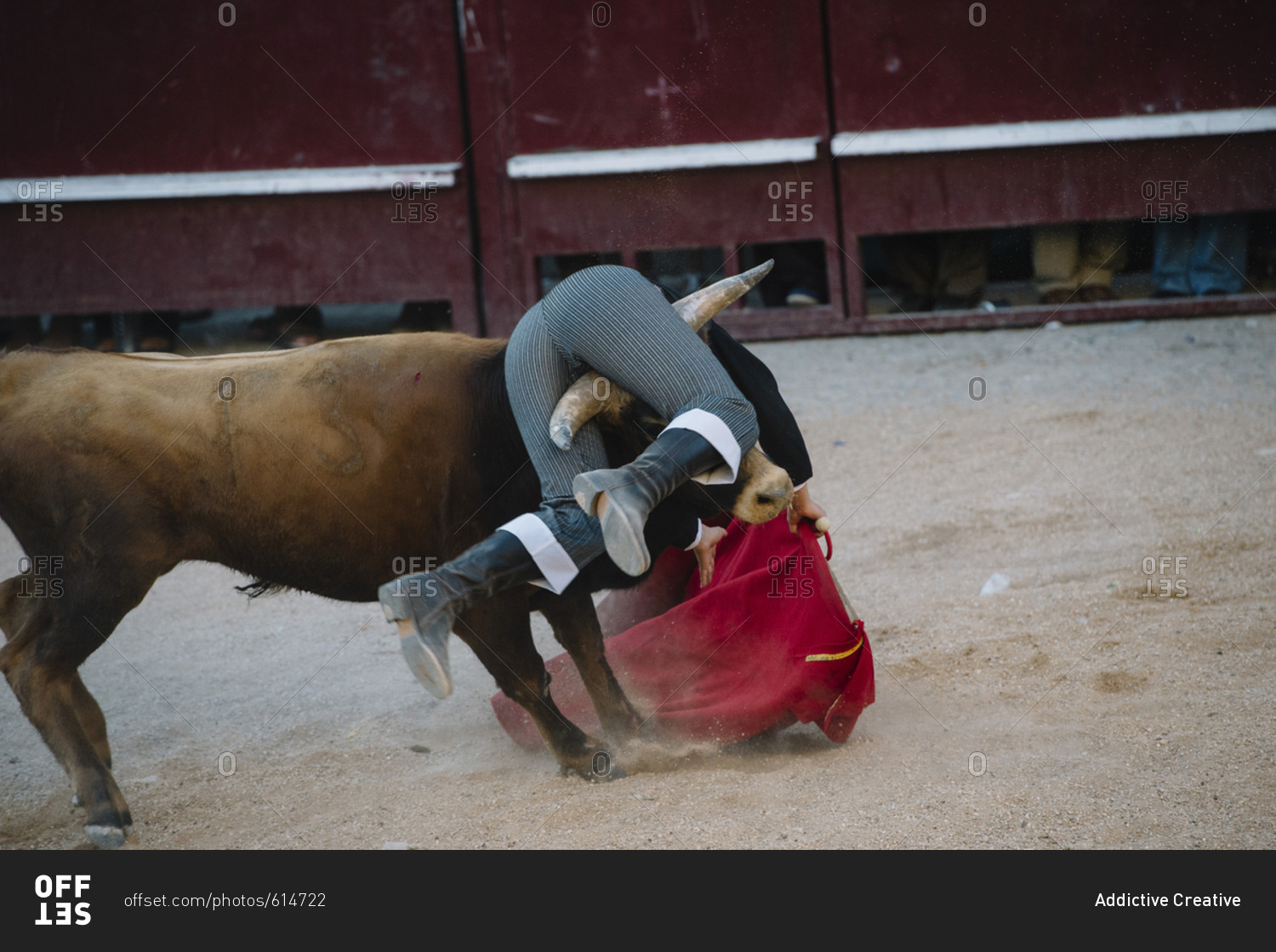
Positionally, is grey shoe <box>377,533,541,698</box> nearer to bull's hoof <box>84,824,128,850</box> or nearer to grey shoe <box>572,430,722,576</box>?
grey shoe <box>572,430,722,576</box>

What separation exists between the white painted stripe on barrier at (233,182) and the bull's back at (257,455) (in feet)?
15.3

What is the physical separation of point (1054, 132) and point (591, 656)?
5.44 meters

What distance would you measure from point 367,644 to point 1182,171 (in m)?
5.71

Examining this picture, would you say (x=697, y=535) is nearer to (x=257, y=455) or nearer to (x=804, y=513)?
(x=804, y=513)

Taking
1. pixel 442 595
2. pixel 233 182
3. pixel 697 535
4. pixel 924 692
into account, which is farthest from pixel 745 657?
pixel 233 182

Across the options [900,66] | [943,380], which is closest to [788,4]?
[900,66]

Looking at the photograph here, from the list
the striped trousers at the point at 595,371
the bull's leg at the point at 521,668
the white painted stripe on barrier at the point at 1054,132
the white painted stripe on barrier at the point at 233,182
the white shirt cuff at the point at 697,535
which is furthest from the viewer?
the white painted stripe on barrier at the point at 233,182

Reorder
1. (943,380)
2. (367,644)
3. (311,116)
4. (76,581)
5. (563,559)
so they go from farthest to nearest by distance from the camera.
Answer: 1. (311,116)
2. (943,380)
3. (367,644)
4. (76,581)
5. (563,559)

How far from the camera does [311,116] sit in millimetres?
7738

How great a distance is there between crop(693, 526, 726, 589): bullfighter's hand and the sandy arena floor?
1.73 feet

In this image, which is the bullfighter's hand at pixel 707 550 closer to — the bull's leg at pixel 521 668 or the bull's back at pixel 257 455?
the bull's leg at pixel 521 668

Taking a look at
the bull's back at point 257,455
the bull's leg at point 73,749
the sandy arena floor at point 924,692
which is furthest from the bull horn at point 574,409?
the bull's leg at point 73,749

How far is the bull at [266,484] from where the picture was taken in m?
3.07

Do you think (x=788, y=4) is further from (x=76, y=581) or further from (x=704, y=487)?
(x=76, y=581)
